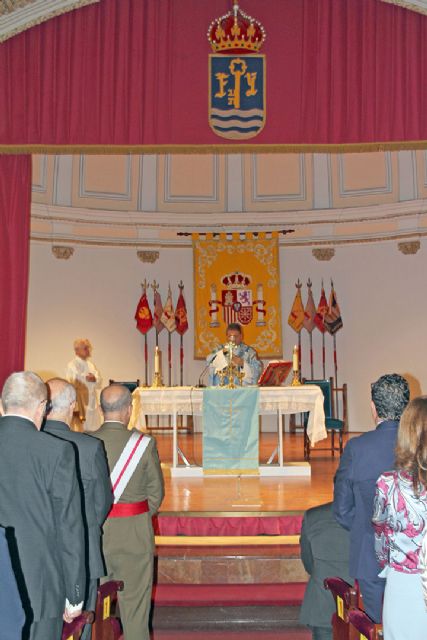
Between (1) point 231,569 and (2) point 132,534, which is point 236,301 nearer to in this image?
(1) point 231,569

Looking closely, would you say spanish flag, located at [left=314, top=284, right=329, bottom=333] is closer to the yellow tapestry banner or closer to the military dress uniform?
the yellow tapestry banner

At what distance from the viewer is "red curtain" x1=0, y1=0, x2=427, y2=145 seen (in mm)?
7965

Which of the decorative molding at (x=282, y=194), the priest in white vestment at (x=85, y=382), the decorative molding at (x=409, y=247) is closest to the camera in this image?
the priest in white vestment at (x=85, y=382)

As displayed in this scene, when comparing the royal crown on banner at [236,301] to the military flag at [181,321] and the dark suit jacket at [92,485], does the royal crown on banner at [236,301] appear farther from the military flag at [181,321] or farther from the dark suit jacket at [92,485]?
the dark suit jacket at [92,485]

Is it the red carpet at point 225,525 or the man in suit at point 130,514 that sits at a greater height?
the man in suit at point 130,514

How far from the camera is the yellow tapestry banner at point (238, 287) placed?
1424 centimetres

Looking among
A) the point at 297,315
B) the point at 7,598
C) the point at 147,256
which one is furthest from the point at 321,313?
the point at 7,598

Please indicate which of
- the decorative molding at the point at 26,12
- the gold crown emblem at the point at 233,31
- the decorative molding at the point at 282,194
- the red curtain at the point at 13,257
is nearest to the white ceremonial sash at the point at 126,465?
the red curtain at the point at 13,257

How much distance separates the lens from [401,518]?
2.91 meters

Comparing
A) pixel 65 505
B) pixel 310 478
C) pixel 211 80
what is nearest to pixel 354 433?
pixel 310 478

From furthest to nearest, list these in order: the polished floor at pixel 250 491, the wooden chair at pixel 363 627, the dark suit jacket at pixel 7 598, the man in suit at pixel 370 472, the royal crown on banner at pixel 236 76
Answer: the royal crown on banner at pixel 236 76
the polished floor at pixel 250 491
the man in suit at pixel 370 472
the wooden chair at pixel 363 627
the dark suit jacket at pixel 7 598

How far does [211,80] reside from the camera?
8266mm

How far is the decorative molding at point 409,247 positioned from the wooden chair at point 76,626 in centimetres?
1121

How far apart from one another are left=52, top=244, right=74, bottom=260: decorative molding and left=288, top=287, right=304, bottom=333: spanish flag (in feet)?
13.0
